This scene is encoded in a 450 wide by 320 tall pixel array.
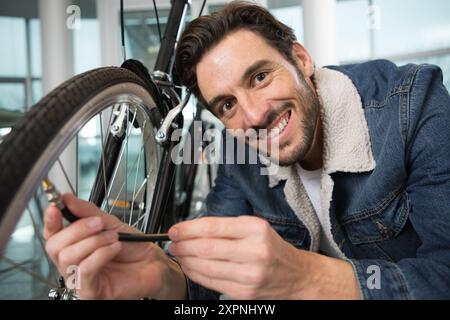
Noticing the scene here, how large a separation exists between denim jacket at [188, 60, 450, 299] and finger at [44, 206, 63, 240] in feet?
0.96

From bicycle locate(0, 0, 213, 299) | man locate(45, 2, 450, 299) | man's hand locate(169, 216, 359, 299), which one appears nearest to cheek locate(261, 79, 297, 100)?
man locate(45, 2, 450, 299)

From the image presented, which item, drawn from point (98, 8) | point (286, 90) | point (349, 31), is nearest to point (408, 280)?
point (286, 90)

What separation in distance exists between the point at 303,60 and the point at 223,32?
0.19 meters

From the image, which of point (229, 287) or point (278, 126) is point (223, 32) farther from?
point (229, 287)

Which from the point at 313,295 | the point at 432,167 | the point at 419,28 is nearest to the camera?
the point at 313,295

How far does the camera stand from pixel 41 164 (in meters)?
0.29

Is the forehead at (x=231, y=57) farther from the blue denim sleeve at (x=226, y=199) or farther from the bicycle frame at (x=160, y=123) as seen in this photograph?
the blue denim sleeve at (x=226, y=199)

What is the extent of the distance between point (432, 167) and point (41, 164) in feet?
1.69

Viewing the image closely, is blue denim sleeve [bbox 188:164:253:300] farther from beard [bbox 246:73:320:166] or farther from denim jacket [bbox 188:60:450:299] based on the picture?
beard [bbox 246:73:320:166]

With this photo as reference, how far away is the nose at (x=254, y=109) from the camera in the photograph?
0.59 m

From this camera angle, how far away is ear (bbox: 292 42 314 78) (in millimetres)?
684

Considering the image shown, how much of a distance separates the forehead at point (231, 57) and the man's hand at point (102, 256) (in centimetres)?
33

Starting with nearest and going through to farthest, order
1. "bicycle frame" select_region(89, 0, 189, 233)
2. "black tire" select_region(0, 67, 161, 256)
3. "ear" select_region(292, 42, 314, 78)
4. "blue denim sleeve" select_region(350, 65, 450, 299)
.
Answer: "black tire" select_region(0, 67, 161, 256) → "blue denim sleeve" select_region(350, 65, 450, 299) → "bicycle frame" select_region(89, 0, 189, 233) → "ear" select_region(292, 42, 314, 78)

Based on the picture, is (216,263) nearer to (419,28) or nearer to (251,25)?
(251,25)
